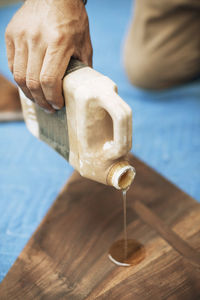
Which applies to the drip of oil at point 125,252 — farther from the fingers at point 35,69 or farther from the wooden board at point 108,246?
the fingers at point 35,69

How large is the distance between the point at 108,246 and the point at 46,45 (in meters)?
0.42

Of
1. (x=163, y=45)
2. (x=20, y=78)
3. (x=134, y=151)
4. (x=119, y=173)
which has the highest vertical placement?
(x=20, y=78)

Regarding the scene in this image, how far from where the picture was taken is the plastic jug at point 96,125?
56 centimetres

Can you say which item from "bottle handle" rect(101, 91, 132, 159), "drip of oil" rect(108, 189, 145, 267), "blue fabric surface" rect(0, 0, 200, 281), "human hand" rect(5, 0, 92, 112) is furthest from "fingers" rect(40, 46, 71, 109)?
"blue fabric surface" rect(0, 0, 200, 281)

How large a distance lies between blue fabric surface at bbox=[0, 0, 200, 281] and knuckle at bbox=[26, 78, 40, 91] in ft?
1.32

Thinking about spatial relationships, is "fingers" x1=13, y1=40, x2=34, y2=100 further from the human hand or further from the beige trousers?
the beige trousers

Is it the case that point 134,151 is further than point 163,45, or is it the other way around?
point 163,45

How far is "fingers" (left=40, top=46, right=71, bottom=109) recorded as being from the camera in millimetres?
627

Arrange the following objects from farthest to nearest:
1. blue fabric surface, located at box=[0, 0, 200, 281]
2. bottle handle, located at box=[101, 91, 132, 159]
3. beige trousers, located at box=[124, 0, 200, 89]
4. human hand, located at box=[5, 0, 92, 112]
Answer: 1. beige trousers, located at box=[124, 0, 200, 89]
2. blue fabric surface, located at box=[0, 0, 200, 281]
3. human hand, located at box=[5, 0, 92, 112]
4. bottle handle, located at box=[101, 91, 132, 159]

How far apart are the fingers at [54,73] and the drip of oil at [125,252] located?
0.23 m

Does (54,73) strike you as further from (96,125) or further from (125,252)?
(125,252)

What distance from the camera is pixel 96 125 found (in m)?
0.60

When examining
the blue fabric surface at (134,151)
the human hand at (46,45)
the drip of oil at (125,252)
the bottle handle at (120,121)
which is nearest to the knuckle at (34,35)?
the human hand at (46,45)

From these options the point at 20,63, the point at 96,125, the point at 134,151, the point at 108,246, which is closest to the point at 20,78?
the point at 20,63
